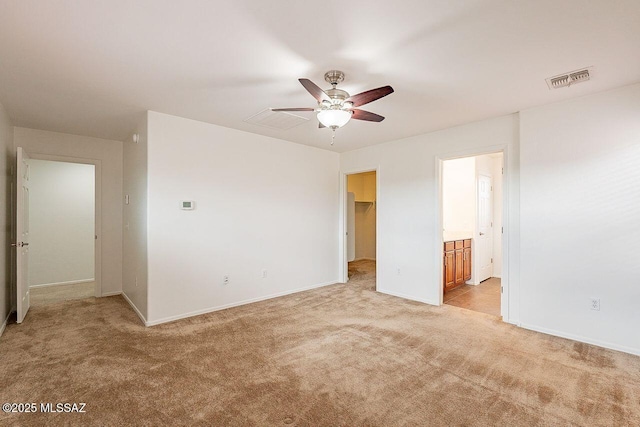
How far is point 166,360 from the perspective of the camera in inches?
103

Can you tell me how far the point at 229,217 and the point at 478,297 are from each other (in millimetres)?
4018

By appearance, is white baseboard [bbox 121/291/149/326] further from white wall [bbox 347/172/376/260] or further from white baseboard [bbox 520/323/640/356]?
white wall [bbox 347/172/376/260]

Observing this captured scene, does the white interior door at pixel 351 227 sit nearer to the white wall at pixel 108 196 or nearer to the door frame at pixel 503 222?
the door frame at pixel 503 222

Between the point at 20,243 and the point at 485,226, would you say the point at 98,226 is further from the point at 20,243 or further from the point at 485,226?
the point at 485,226

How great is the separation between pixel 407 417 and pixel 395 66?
2573 millimetres

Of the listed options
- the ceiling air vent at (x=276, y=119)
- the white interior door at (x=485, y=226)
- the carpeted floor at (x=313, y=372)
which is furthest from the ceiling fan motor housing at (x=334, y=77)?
the white interior door at (x=485, y=226)

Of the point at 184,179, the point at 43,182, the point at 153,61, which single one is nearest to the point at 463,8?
the point at 153,61

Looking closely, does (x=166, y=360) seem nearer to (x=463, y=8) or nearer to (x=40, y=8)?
(x=40, y=8)

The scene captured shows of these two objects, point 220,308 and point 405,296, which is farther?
point 405,296

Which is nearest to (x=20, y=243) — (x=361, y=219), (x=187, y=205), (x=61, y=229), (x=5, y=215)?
(x=5, y=215)

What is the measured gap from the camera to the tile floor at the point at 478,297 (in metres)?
4.09

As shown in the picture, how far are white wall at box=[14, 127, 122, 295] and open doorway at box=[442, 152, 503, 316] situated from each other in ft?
17.7

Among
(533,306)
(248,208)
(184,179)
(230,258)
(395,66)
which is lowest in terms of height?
(533,306)

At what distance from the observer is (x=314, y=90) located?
7.17 feet
